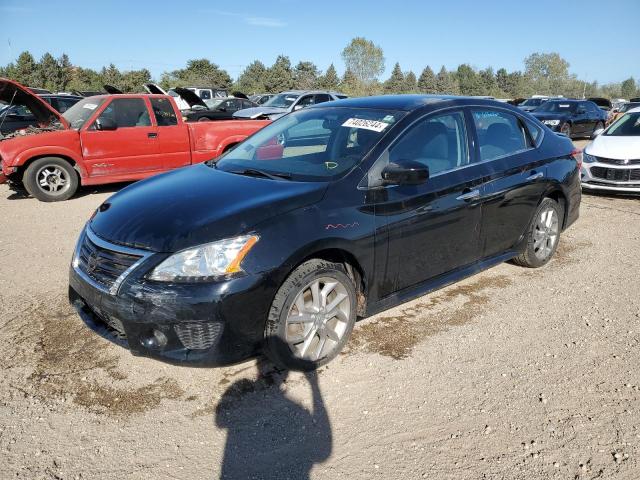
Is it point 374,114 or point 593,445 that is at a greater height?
point 374,114

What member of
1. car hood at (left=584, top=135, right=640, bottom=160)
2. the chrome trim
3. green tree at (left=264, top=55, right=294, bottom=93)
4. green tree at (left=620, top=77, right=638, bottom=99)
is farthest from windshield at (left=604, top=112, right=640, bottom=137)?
green tree at (left=620, top=77, right=638, bottom=99)

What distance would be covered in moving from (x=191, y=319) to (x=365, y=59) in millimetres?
84554

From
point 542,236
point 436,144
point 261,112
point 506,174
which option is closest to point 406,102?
point 436,144

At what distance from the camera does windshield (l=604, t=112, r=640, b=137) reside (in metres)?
9.36

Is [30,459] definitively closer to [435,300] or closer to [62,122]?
[435,300]

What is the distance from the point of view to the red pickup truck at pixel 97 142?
8055 mm

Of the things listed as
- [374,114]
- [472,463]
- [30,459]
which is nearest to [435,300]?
[374,114]

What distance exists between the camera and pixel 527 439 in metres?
2.65

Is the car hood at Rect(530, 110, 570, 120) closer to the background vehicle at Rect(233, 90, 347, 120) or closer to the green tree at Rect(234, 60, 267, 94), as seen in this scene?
the background vehicle at Rect(233, 90, 347, 120)

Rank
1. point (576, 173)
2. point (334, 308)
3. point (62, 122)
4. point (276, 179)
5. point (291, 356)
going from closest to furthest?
point (291, 356) → point (334, 308) → point (276, 179) → point (576, 173) → point (62, 122)

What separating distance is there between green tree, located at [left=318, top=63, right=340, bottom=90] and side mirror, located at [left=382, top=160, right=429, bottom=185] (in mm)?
78567

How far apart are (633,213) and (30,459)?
824 cm

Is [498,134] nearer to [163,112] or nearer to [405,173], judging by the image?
[405,173]

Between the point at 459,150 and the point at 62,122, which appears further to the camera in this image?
the point at 62,122
